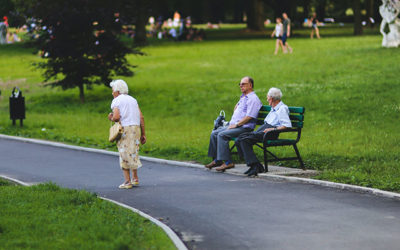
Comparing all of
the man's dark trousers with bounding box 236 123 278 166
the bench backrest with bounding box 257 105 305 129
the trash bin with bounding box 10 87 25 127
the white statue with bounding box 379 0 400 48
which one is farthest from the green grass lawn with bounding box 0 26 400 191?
the man's dark trousers with bounding box 236 123 278 166

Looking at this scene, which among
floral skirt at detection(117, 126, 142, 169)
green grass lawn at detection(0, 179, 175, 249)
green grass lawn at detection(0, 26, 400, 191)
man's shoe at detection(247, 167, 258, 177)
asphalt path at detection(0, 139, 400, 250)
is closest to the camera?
green grass lawn at detection(0, 179, 175, 249)

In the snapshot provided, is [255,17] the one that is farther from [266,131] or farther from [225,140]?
[266,131]

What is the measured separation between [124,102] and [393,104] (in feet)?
38.3

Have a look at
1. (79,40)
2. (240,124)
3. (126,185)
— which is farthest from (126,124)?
(79,40)

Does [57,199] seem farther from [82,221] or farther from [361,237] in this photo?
[361,237]

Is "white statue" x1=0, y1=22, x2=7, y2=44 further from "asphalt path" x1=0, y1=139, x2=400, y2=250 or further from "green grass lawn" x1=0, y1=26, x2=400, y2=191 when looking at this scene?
"asphalt path" x1=0, y1=139, x2=400, y2=250

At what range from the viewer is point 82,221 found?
8.17 m

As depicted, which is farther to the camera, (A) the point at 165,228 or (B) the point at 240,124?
(B) the point at 240,124

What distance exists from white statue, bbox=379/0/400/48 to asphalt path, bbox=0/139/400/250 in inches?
888

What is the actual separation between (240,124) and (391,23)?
75.0 ft

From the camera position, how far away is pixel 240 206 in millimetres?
9672

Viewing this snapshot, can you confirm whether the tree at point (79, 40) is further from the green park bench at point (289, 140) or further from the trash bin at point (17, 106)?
the green park bench at point (289, 140)

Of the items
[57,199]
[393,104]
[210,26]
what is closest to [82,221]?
[57,199]

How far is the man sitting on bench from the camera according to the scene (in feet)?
41.2
